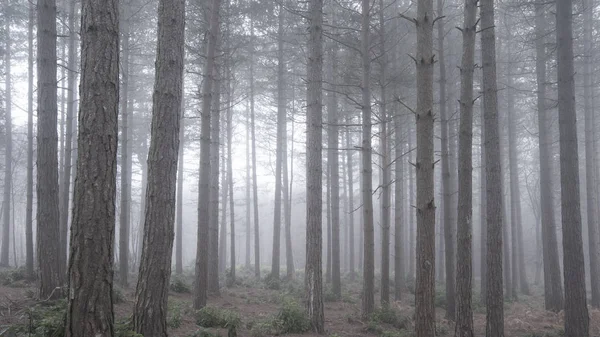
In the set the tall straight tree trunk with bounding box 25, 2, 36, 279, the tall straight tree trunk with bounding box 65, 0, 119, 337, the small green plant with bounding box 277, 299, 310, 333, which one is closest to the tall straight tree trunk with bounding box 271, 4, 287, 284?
the small green plant with bounding box 277, 299, 310, 333

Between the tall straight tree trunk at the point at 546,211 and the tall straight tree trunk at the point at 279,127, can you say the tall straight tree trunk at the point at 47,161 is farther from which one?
the tall straight tree trunk at the point at 546,211

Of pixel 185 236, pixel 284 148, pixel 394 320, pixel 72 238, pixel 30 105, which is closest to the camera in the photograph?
pixel 72 238

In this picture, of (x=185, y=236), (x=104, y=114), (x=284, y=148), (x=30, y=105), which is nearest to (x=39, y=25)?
(x=104, y=114)

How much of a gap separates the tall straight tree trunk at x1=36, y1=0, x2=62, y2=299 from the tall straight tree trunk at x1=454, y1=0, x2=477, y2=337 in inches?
312

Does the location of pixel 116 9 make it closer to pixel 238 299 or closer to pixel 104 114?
pixel 104 114

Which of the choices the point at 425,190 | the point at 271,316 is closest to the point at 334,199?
the point at 271,316

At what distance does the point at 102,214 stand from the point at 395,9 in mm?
14212

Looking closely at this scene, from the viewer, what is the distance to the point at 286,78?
19.3 m

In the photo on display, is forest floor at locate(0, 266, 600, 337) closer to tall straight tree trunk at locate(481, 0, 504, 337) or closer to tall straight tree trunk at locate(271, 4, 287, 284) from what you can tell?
tall straight tree trunk at locate(481, 0, 504, 337)

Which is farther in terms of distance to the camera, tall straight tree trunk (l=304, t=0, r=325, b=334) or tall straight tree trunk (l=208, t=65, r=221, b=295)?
tall straight tree trunk (l=208, t=65, r=221, b=295)

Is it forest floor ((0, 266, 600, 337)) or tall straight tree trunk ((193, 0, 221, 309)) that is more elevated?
tall straight tree trunk ((193, 0, 221, 309))

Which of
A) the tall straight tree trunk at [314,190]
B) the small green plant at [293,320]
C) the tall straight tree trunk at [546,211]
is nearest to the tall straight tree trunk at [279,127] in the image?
the tall straight tree trunk at [314,190]

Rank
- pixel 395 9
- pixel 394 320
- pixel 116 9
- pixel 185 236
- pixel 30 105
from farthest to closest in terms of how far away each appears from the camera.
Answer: pixel 185 236 < pixel 30 105 < pixel 395 9 < pixel 394 320 < pixel 116 9

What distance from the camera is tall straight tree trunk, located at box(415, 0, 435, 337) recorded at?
22.1ft
